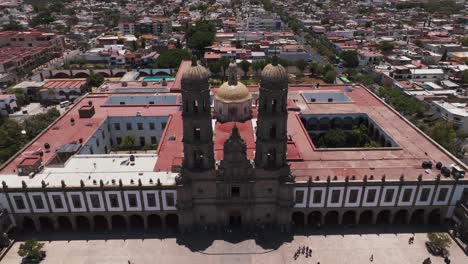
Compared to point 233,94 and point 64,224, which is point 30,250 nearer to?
point 64,224

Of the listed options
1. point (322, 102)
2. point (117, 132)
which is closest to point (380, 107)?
point (322, 102)

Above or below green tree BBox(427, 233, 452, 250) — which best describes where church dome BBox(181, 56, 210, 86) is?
above

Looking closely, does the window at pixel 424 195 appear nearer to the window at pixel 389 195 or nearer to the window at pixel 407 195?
the window at pixel 407 195

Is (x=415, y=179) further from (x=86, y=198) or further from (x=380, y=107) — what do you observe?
(x=86, y=198)

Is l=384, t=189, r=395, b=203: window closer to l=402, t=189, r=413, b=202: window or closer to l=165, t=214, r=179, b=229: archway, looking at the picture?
l=402, t=189, r=413, b=202: window

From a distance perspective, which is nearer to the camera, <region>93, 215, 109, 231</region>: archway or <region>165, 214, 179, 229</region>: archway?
<region>93, 215, 109, 231</region>: archway

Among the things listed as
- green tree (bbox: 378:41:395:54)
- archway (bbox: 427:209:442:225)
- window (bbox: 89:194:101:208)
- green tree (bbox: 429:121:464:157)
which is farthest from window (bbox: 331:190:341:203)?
green tree (bbox: 378:41:395:54)
